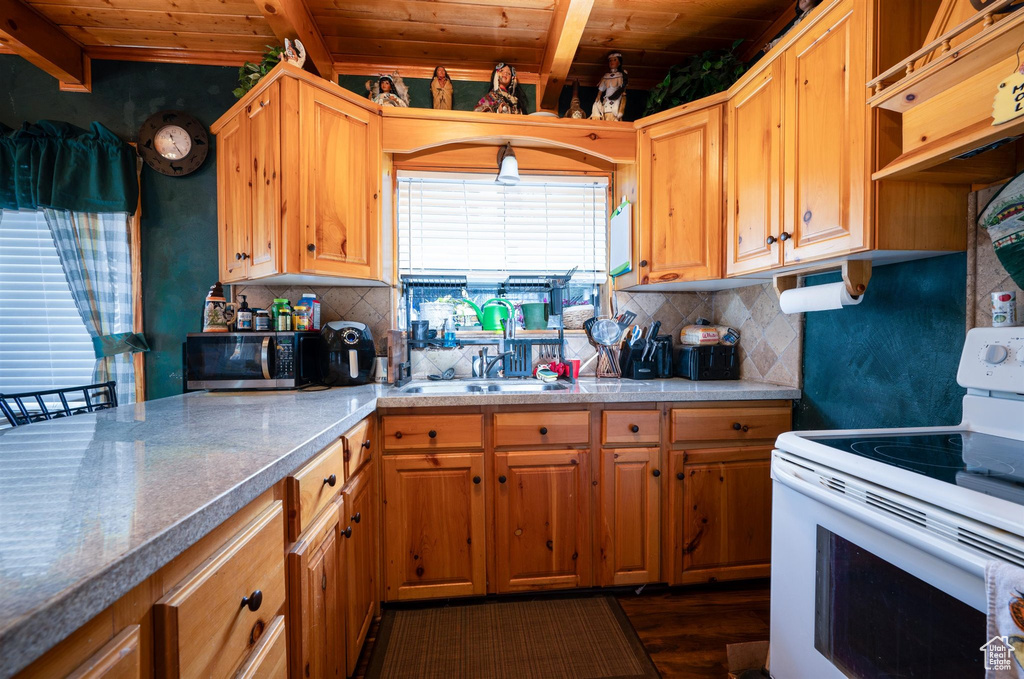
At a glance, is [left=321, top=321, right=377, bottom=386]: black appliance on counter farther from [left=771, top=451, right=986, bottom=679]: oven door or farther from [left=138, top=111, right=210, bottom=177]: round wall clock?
[left=771, top=451, right=986, bottom=679]: oven door

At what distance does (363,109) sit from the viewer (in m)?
2.03

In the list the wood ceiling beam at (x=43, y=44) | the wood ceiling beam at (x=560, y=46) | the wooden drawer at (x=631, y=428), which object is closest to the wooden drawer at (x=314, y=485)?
the wooden drawer at (x=631, y=428)

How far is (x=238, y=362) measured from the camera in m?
1.90

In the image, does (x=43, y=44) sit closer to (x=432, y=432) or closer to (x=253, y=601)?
(x=432, y=432)

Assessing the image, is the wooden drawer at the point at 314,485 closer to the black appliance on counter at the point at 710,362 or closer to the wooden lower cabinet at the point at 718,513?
the wooden lower cabinet at the point at 718,513

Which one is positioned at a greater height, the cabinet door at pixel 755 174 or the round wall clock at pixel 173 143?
the round wall clock at pixel 173 143

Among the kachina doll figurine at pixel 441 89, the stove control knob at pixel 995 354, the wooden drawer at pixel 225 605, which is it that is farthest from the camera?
the kachina doll figurine at pixel 441 89

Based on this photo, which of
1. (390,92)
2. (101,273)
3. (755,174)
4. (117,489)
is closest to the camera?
(117,489)

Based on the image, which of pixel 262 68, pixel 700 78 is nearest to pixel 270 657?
pixel 262 68

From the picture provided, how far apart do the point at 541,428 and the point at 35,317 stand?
8.95 ft

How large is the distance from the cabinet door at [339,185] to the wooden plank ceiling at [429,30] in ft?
1.31

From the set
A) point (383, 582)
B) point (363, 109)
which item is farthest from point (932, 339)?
point (363, 109)

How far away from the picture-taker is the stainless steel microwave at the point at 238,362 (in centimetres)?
189

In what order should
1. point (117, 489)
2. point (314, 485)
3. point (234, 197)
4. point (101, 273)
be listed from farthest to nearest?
1. point (101, 273)
2. point (234, 197)
3. point (314, 485)
4. point (117, 489)
